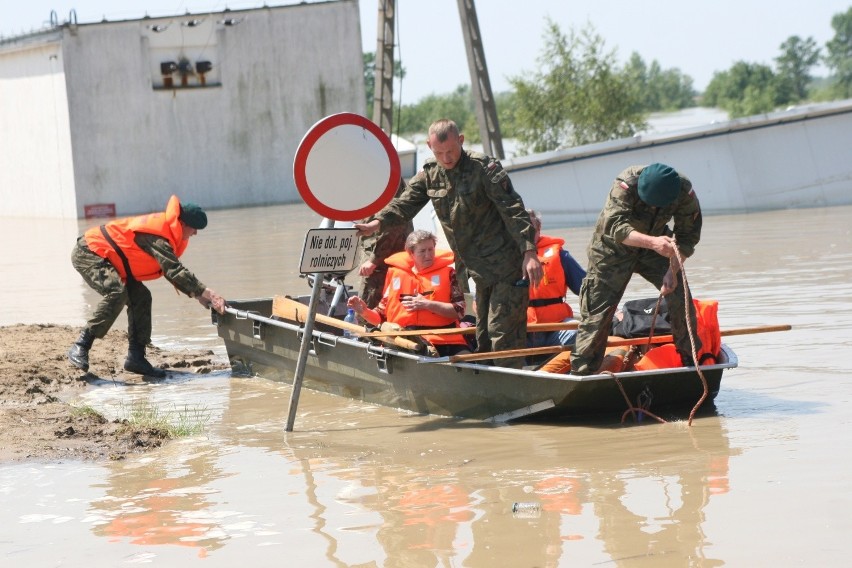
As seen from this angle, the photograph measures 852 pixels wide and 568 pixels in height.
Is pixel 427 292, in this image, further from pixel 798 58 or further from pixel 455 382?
pixel 798 58

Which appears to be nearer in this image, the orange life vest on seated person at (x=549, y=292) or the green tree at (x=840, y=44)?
the orange life vest on seated person at (x=549, y=292)

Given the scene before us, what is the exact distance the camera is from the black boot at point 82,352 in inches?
422

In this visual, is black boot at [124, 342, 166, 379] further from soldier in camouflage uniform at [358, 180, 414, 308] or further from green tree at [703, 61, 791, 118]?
green tree at [703, 61, 791, 118]

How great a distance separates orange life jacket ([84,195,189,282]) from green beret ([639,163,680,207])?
4.43 meters

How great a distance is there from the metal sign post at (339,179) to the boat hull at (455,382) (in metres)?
0.74

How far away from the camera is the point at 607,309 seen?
787cm

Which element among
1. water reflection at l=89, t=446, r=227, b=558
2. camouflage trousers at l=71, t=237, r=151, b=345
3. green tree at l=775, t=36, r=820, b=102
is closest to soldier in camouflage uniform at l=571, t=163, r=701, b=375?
water reflection at l=89, t=446, r=227, b=558

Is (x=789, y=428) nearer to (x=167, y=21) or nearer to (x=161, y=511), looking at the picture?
(x=161, y=511)

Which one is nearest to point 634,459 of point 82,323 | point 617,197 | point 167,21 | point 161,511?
point 617,197

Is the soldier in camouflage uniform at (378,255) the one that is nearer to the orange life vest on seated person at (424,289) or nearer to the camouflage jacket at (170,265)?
the orange life vest on seated person at (424,289)

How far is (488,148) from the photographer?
81.3ft

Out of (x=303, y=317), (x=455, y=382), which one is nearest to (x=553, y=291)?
(x=455, y=382)

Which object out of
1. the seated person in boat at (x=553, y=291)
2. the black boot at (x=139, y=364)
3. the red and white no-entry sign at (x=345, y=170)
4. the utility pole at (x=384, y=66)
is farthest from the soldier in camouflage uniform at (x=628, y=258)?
the utility pole at (x=384, y=66)

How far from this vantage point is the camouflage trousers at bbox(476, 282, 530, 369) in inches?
326
